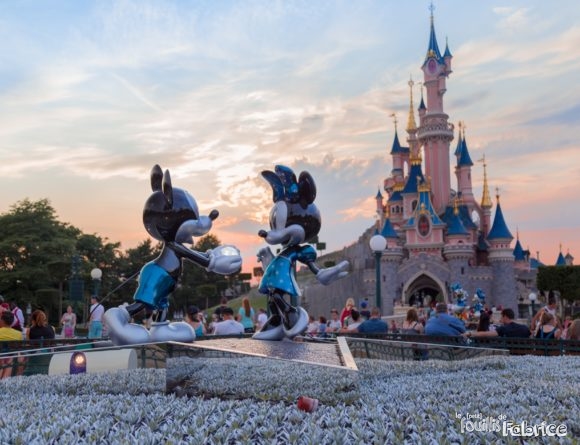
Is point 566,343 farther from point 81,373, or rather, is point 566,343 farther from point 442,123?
point 442,123

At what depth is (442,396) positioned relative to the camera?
430 centimetres

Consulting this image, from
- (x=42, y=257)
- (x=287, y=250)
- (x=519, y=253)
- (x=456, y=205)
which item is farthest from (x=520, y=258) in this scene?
(x=287, y=250)

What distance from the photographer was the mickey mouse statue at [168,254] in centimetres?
824

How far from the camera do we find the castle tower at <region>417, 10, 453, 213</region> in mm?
53375

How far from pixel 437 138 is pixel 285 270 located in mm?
47306

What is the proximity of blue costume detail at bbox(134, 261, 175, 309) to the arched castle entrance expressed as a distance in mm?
39300

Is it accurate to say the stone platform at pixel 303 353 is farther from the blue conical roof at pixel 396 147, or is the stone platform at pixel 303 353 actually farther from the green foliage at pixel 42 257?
the blue conical roof at pixel 396 147

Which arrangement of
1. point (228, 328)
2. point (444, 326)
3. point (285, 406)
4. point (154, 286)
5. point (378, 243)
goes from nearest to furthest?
point (285, 406) < point (154, 286) < point (444, 326) < point (228, 328) < point (378, 243)

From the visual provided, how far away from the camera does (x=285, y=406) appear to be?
13.9ft

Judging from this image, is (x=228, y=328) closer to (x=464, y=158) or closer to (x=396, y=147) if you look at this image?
(x=464, y=158)

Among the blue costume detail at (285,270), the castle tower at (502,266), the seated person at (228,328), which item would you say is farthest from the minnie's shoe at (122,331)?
the castle tower at (502,266)

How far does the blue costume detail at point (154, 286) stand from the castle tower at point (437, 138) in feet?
154

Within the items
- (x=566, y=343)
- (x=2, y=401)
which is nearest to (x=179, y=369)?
(x=2, y=401)

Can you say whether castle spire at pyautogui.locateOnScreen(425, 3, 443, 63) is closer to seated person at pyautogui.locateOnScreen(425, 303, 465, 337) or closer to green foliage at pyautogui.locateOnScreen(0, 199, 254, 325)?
green foliage at pyautogui.locateOnScreen(0, 199, 254, 325)
